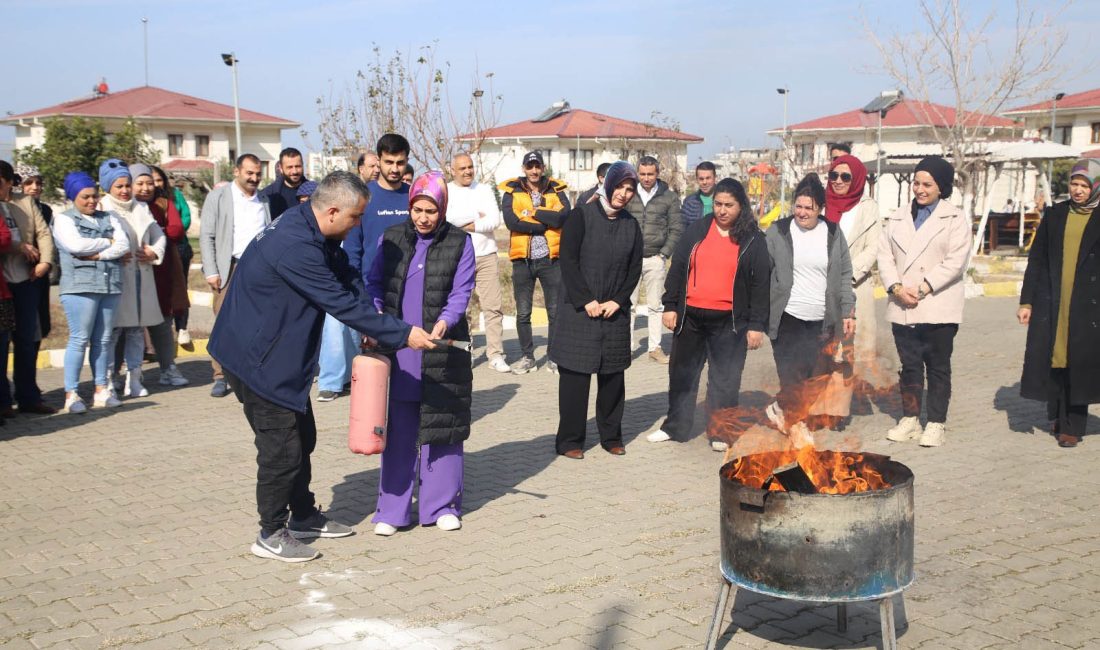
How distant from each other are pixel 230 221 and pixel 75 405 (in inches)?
83.0

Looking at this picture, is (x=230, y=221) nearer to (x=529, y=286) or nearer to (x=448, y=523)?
(x=529, y=286)

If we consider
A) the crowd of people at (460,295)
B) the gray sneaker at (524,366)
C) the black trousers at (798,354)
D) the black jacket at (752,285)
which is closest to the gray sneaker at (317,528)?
the crowd of people at (460,295)

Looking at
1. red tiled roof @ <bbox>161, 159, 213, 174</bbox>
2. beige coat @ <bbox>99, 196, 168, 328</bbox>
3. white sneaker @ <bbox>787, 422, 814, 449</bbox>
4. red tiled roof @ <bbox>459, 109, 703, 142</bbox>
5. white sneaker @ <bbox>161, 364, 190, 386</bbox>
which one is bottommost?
white sneaker @ <bbox>161, 364, 190, 386</bbox>

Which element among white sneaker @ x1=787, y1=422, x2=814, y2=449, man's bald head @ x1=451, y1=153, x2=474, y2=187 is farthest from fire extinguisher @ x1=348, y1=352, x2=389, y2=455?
man's bald head @ x1=451, y1=153, x2=474, y2=187

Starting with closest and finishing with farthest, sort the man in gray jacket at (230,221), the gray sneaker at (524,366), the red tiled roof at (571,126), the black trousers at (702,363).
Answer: the black trousers at (702,363) → the man in gray jacket at (230,221) → the gray sneaker at (524,366) → the red tiled roof at (571,126)

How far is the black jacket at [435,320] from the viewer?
6.05m

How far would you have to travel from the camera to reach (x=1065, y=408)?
27.0ft

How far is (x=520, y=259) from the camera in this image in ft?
35.9

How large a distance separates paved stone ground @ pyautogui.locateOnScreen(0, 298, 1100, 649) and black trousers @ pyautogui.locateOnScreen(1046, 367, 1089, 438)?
0.20 meters

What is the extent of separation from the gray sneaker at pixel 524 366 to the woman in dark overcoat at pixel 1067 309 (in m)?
5.02

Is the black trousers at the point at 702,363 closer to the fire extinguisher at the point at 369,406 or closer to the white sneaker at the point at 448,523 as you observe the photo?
the white sneaker at the point at 448,523

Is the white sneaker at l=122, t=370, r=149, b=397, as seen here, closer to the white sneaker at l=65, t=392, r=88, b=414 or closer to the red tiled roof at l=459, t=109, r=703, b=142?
the white sneaker at l=65, t=392, r=88, b=414

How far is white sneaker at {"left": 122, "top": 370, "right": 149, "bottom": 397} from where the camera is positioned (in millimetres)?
9922

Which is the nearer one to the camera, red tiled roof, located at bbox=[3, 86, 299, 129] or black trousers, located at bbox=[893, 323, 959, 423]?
black trousers, located at bbox=[893, 323, 959, 423]
